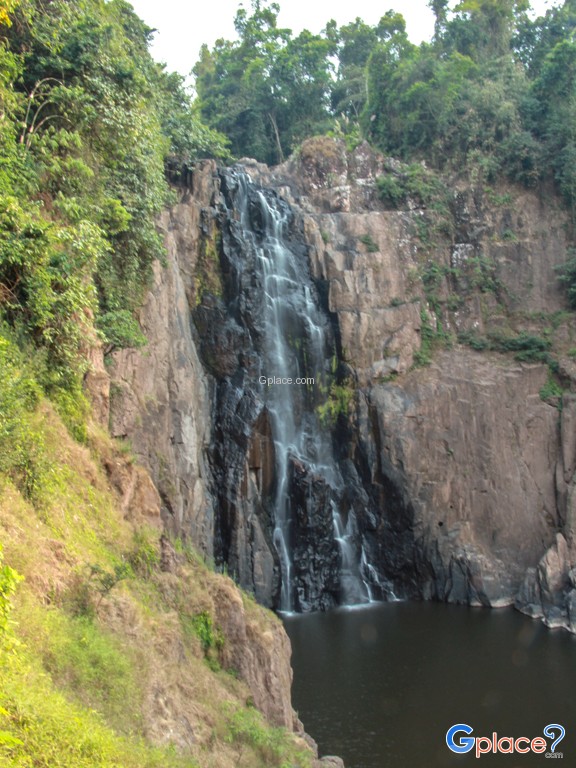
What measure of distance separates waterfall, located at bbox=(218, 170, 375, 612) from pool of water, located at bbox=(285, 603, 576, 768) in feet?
5.42

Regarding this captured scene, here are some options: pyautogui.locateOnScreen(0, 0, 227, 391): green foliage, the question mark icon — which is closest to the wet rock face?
pyautogui.locateOnScreen(0, 0, 227, 391): green foliage

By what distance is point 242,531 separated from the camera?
2120cm

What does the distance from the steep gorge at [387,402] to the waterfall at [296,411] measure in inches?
5.0

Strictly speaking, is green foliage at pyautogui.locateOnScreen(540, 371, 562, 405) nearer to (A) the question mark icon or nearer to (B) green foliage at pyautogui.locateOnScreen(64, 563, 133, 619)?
(A) the question mark icon

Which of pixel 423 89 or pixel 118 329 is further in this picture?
pixel 423 89

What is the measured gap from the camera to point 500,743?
13273 mm

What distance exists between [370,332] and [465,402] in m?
4.32

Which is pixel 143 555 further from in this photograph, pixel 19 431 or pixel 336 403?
pixel 336 403

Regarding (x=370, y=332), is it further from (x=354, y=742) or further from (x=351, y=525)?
(x=354, y=742)

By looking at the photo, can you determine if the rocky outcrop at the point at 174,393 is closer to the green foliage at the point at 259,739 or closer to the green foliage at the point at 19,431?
the green foliage at the point at 19,431

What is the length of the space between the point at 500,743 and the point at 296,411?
13.2m

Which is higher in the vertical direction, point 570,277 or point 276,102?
point 276,102

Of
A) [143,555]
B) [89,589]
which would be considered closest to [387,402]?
[143,555]

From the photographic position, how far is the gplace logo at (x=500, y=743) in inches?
515
